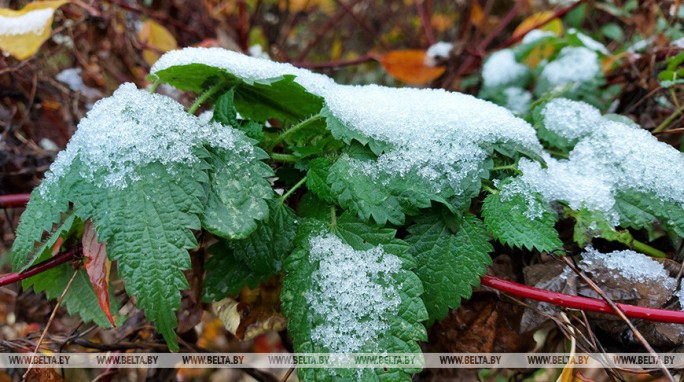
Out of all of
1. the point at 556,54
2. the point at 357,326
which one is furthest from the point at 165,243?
the point at 556,54

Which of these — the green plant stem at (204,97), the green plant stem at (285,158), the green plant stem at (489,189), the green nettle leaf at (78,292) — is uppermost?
the green plant stem at (204,97)

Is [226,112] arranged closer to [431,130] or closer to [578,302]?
[431,130]

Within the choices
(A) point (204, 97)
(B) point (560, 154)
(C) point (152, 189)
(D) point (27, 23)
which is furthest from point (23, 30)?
(B) point (560, 154)

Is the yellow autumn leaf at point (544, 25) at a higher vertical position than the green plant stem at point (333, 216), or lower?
higher

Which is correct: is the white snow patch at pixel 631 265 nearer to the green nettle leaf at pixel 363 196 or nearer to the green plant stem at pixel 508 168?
the green plant stem at pixel 508 168

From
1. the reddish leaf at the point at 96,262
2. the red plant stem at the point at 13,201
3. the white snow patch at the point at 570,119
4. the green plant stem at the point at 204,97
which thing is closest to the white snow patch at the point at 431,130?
the white snow patch at the point at 570,119

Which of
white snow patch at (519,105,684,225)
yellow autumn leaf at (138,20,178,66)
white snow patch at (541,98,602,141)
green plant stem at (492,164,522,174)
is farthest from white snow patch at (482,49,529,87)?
yellow autumn leaf at (138,20,178,66)

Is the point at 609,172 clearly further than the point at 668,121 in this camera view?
No
